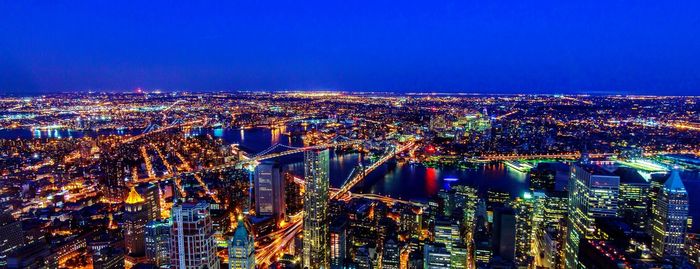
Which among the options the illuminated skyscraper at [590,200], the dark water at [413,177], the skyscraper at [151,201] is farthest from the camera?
the dark water at [413,177]

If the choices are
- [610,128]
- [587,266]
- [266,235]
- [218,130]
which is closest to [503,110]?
[610,128]

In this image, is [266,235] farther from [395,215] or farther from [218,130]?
[218,130]

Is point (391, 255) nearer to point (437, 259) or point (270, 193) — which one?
point (437, 259)

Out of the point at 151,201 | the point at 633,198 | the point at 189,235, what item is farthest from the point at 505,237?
the point at 151,201

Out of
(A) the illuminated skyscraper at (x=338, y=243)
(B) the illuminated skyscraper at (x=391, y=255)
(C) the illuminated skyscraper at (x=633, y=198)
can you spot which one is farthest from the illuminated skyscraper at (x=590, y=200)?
(A) the illuminated skyscraper at (x=338, y=243)

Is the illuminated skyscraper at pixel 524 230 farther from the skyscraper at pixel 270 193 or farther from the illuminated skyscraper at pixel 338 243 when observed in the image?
the skyscraper at pixel 270 193

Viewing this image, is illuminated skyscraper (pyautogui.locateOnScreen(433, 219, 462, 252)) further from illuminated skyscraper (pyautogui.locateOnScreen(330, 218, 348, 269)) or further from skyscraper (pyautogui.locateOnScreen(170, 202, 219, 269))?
skyscraper (pyautogui.locateOnScreen(170, 202, 219, 269))

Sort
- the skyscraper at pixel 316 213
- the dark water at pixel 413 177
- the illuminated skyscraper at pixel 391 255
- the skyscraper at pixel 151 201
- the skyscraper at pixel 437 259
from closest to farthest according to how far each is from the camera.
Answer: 1. the skyscraper at pixel 437 259
2. the illuminated skyscraper at pixel 391 255
3. the skyscraper at pixel 316 213
4. the skyscraper at pixel 151 201
5. the dark water at pixel 413 177
